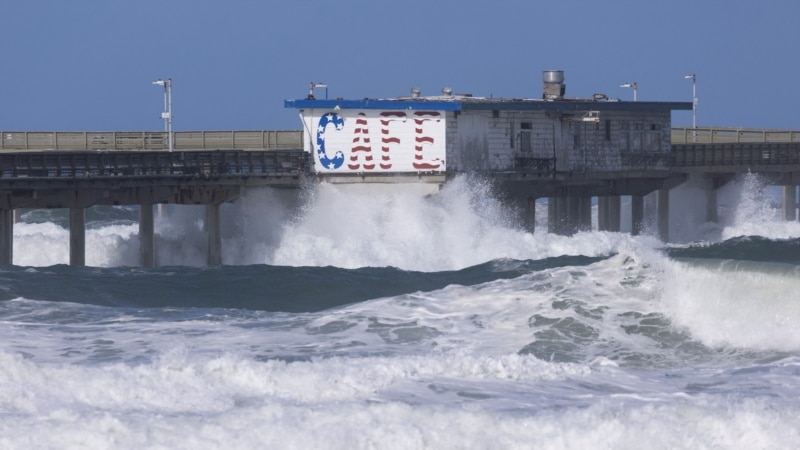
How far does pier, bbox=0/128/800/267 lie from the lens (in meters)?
44.1

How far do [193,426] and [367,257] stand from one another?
1056 inches

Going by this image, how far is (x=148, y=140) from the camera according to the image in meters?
58.4

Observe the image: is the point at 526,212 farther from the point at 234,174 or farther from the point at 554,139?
the point at 234,174

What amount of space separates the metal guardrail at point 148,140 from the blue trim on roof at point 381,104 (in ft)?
29.7

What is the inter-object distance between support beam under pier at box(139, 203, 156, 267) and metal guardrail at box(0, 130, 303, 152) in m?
10.9

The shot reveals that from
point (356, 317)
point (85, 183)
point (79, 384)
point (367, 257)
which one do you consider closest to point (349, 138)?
point (367, 257)

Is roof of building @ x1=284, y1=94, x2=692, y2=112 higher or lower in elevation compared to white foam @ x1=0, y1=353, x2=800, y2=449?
higher

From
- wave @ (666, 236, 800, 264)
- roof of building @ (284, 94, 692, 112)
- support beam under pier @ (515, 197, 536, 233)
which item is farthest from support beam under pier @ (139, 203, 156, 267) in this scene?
wave @ (666, 236, 800, 264)

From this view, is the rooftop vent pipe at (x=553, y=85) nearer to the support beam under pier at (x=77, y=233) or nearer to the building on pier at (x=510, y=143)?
the building on pier at (x=510, y=143)

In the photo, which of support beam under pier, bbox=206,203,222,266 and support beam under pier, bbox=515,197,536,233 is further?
support beam under pier, bbox=515,197,536,233

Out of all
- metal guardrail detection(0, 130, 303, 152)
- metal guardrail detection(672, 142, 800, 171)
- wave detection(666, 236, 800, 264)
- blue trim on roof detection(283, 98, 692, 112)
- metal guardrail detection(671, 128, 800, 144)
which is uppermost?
blue trim on roof detection(283, 98, 692, 112)

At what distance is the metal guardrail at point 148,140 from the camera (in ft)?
189

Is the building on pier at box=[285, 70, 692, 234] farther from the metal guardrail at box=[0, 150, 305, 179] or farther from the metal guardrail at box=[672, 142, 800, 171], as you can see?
the metal guardrail at box=[672, 142, 800, 171]

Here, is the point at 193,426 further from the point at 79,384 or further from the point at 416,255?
the point at 416,255
